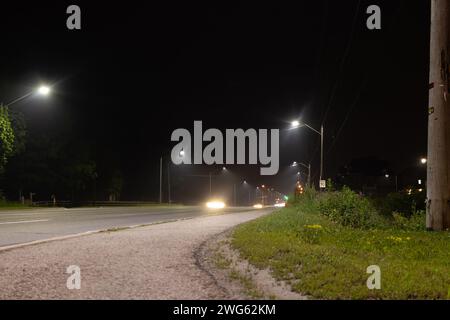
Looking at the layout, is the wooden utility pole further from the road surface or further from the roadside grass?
the road surface

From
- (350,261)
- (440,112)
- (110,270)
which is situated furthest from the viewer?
(440,112)

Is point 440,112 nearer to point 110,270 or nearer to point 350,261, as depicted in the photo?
point 350,261

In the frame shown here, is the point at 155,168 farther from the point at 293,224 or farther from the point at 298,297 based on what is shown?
the point at 298,297

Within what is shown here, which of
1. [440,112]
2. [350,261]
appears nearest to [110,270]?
[350,261]

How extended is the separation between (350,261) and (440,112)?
7878mm

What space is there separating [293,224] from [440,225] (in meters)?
4.32

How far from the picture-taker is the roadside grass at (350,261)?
6.50 m

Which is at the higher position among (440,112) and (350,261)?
(440,112)

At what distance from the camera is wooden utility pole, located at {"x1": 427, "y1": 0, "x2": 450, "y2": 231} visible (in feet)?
46.6

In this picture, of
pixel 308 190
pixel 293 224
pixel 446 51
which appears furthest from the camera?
pixel 308 190

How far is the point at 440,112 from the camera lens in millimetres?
14367
